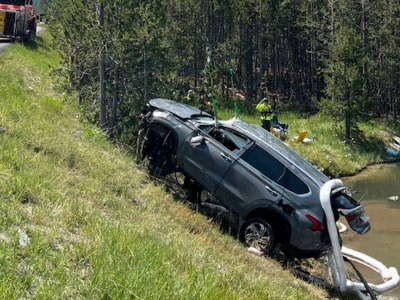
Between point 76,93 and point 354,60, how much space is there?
16831 mm

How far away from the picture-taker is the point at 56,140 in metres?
9.08

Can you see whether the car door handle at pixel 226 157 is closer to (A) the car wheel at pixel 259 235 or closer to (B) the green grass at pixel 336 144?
(A) the car wheel at pixel 259 235

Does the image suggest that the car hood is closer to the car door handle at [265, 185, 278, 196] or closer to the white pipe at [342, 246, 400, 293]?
the car door handle at [265, 185, 278, 196]

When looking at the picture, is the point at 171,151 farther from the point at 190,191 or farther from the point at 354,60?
the point at 354,60

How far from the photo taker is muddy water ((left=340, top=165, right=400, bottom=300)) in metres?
12.1

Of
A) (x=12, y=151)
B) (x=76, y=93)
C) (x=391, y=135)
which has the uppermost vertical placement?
(x=12, y=151)

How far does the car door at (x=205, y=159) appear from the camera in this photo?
28.5ft

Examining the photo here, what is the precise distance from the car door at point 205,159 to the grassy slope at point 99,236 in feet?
1.95

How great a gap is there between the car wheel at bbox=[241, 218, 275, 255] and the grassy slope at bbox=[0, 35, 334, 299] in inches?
9.2

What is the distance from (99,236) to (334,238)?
12.8 feet

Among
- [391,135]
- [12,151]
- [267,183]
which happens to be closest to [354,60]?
[391,135]

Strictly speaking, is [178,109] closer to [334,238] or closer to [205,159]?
[205,159]

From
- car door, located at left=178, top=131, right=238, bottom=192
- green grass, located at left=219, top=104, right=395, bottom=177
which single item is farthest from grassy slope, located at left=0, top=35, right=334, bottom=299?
green grass, located at left=219, top=104, right=395, bottom=177

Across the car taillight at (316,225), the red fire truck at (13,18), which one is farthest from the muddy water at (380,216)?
the red fire truck at (13,18)
